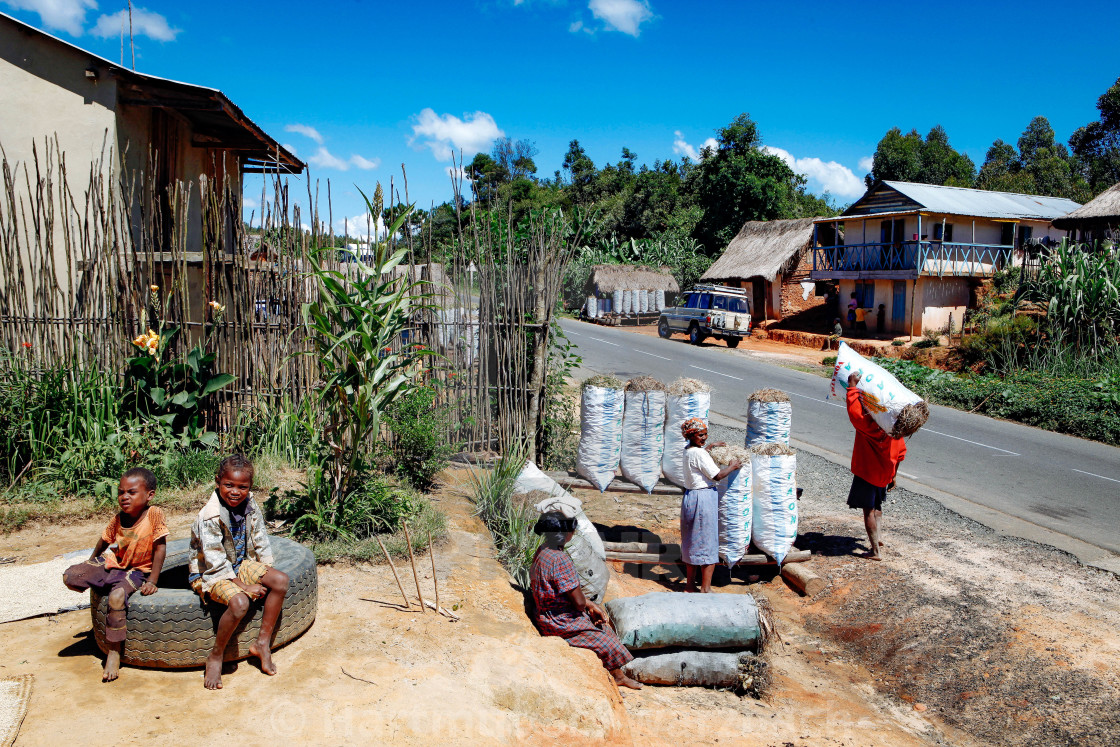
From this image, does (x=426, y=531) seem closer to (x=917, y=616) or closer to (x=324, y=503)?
(x=324, y=503)

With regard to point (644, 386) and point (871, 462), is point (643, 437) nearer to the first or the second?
point (644, 386)

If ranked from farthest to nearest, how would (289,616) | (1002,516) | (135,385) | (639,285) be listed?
(639,285) < (1002,516) < (135,385) < (289,616)

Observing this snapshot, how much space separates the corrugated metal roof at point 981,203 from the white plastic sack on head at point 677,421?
76.2 ft

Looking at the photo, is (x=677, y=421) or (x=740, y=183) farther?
(x=740, y=183)

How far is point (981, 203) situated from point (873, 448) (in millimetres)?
26852

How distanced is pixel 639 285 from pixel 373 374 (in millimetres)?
30693

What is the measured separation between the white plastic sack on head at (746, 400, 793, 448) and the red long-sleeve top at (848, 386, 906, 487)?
0.53 meters

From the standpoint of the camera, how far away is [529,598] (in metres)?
5.11

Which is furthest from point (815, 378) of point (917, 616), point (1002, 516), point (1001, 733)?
point (1001, 733)

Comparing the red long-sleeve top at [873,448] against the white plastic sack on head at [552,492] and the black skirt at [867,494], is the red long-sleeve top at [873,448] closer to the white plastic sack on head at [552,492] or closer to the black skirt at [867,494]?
the black skirt at [867,494]

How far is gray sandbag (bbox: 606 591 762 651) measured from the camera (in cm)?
480

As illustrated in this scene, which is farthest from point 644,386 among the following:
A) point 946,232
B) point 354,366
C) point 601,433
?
point 946,232

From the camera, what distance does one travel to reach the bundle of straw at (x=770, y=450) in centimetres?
586

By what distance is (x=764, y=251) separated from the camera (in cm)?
3203
